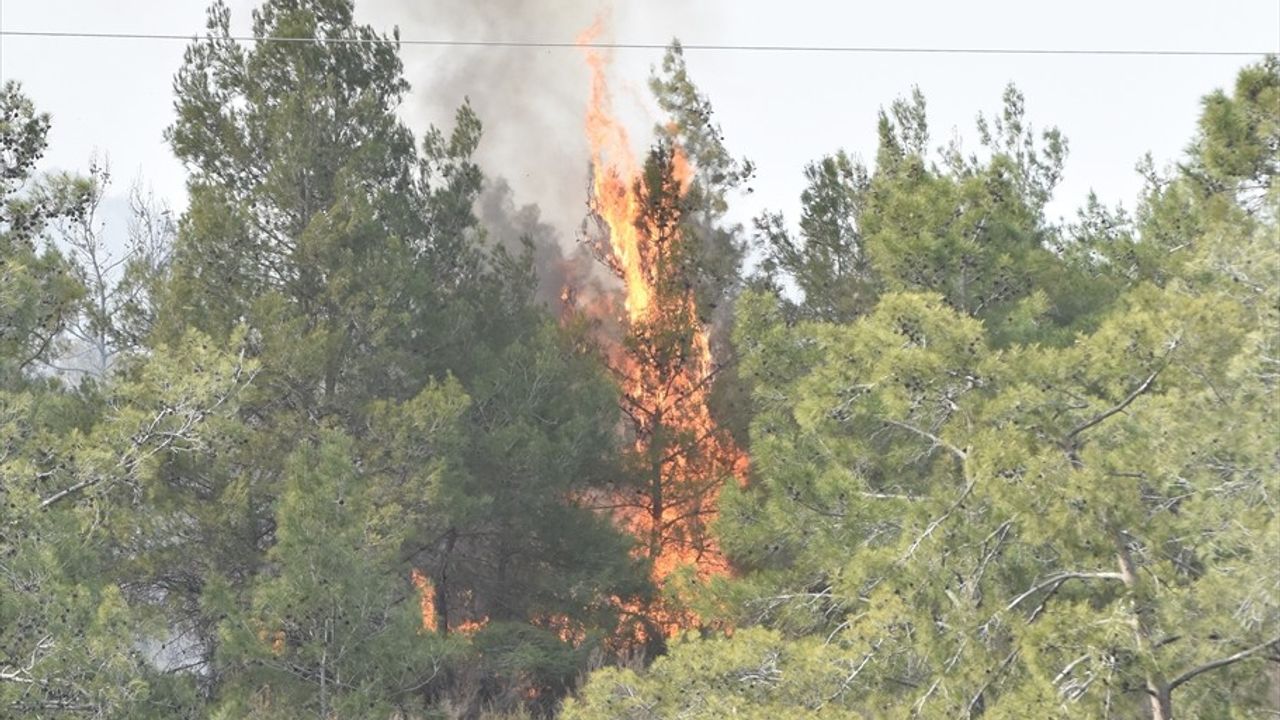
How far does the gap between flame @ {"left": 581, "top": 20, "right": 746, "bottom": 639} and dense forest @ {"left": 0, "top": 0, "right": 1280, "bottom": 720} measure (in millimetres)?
89

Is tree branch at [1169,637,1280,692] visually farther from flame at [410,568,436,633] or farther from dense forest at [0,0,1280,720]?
flame at [410,568,436,633]

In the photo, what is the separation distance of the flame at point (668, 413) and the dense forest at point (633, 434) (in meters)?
0.09

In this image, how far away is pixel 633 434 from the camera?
22844 mm

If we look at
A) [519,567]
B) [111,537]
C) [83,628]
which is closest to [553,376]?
[519,567]

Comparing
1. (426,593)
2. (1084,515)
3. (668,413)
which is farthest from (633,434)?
(1084,515)

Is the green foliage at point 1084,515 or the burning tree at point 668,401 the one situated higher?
the burning tree at point 668,401

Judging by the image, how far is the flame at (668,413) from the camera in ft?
70.6

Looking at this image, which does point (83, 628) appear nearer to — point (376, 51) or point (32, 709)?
point (32, 709)

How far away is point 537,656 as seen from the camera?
1769cm

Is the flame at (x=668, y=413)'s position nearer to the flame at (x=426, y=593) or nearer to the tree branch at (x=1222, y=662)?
the flame at (x=426, y=593)

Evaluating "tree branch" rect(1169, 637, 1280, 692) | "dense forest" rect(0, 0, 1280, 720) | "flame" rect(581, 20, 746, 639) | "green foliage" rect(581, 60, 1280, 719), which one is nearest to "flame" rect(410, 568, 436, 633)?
"dense forest" rect(0, 0, 1280, 720)

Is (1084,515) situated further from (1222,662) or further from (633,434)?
(633,434)

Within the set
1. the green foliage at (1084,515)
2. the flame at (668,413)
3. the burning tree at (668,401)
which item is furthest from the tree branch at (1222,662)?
the flame at (668,413)

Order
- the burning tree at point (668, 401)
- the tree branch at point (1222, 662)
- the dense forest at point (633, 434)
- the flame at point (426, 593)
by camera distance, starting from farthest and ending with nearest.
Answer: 1. the burning tree at point (668, 401)
2. the flame at point (426, 593)
3. the dense forest at point (633, 434)
4. the tree branch at point (1222, 662)
